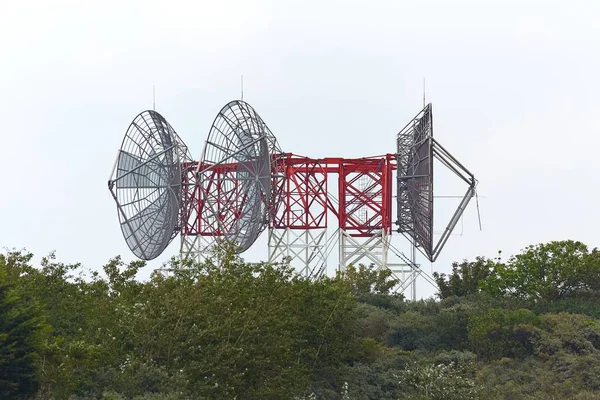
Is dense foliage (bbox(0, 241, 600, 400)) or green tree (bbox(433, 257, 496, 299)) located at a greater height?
green tree (bbox(433, 257, 496, 299))

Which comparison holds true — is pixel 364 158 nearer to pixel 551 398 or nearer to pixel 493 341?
pixel 493 341

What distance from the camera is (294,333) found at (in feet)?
135

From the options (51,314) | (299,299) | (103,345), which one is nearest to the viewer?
(103,345)

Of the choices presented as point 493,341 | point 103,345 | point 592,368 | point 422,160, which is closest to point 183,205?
point 422,160

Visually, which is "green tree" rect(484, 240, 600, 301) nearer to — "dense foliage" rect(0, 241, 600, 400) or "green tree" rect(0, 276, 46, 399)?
"dense foliage" rect(0, 241, 600, 400)

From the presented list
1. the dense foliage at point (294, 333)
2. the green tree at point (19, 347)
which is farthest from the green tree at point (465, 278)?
the green tree at point (19, 347)

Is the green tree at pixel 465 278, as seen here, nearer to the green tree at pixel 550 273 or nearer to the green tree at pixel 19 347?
the green tree at pixel 550 273

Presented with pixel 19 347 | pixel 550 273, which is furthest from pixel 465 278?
pixel 19 347

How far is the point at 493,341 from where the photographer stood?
2003 inches

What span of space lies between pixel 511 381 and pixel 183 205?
25.8 metres

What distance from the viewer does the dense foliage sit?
32.4 metres

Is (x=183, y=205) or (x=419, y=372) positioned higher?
(x=183, y=205)

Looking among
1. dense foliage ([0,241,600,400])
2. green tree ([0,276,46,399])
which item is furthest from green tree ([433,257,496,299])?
green tree ([0,276,46,399])

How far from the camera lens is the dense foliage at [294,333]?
3244 centimetres
